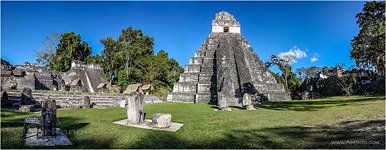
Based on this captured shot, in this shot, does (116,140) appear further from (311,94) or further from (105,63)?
(105,63)

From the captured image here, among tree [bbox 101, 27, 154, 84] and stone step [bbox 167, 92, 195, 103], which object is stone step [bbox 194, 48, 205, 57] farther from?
tree [bbox 101, 27, 154, 84]

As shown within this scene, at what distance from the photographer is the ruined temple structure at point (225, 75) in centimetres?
2677

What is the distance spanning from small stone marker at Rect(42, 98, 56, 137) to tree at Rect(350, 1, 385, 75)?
17.9 metres

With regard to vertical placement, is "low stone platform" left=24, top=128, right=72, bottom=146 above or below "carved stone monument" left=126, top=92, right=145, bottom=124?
below

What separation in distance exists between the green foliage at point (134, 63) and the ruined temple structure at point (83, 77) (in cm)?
439

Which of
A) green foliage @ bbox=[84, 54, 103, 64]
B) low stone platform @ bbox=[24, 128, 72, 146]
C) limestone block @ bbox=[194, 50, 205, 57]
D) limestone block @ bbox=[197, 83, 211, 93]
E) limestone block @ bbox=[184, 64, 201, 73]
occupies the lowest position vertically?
low stone platform @ bbox=[24, 128, 72, 146]

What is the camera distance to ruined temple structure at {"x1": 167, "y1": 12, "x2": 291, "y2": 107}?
26766mm

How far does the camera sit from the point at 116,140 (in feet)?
25.9

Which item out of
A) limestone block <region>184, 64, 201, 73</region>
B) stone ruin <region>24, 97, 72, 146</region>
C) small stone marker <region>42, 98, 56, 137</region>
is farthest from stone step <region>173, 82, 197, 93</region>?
small stone marker <region>42, 98, 56, 137</region>

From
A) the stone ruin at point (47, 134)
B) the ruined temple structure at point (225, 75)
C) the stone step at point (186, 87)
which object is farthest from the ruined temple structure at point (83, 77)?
the stone ruin at point (47, 134)

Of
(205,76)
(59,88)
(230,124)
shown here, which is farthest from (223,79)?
(59,88)

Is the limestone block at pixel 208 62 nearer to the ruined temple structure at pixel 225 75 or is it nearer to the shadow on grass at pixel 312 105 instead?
the ruined temple structure at pixel 225 75

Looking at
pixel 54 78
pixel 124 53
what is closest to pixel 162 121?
pixel 54 78

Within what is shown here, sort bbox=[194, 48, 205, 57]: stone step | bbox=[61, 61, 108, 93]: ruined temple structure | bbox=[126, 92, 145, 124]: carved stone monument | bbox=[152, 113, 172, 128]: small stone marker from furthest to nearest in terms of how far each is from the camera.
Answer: bbox=[61, 61, 108, 93]: ruined temple structure < bbox=[194, 48, 205, 57]: stone step < bbox=[126, 92, 145, 124]: carved stone monument < bbox=[152, 113, 172, 128]: small stone marker
